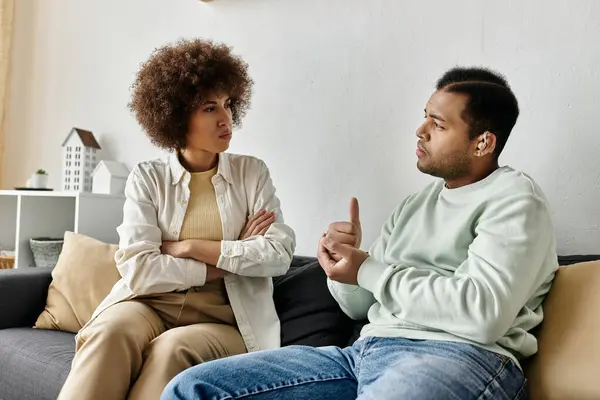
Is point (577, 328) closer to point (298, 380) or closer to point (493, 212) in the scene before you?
point (493, 212)

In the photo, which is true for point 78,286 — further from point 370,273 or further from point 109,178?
point 370,273

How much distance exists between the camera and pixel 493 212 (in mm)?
1160

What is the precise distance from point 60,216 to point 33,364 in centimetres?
124

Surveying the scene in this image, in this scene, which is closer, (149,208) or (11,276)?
(149,208)

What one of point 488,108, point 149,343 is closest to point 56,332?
point 149,343

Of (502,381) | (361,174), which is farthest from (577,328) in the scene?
(361,174)

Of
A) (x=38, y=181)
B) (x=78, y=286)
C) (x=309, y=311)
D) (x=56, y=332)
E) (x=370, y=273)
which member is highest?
(x=370, y=273)

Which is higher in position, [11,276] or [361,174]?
[361,174]

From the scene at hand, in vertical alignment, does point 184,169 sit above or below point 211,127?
below

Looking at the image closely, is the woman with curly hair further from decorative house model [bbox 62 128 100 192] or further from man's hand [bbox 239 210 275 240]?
decorative house model [bbox 62 128 100 192]

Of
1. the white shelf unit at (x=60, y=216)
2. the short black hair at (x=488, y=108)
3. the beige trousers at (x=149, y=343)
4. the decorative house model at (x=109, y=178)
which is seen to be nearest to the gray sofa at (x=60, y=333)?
the beige trousers at (x=149, y=343)

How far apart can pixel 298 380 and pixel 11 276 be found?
1.27 metres

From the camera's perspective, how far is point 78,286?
2.02 m

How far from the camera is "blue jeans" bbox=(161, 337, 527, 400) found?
3.30 feet
